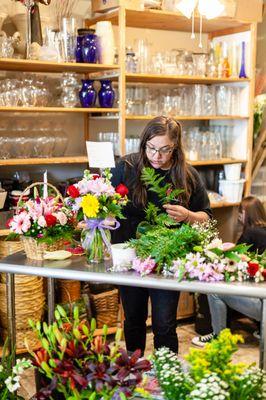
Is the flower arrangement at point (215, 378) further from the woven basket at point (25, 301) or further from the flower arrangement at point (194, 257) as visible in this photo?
the woven basket at point (25, 301)

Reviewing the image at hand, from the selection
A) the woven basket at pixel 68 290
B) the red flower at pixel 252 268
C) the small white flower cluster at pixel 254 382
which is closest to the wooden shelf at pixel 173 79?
the woven basket at pixel 68 290

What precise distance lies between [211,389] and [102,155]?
4.70ft

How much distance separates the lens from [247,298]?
357 centimetres

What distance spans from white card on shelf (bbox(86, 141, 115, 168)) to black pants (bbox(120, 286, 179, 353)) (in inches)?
22.7

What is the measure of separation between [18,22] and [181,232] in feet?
6.48

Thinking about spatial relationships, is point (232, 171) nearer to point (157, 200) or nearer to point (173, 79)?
point (173, 79)

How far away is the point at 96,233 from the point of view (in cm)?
240

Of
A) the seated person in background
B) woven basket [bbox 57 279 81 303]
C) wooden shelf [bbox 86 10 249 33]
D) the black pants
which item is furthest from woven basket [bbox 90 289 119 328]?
wooden shelf [bbox 86 10 249 33]

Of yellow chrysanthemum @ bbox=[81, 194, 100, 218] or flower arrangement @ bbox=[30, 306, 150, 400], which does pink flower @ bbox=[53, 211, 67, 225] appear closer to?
yellow chrysanthemum @ bbox=[81, 194, 100, 218]

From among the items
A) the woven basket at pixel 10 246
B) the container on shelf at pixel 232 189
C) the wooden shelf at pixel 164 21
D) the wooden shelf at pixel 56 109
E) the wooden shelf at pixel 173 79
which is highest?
the wooden shelf at pixel 164 21

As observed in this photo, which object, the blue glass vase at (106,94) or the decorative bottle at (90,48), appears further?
the blue glass vase at (106,94)

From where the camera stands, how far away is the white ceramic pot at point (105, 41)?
12.1 feet

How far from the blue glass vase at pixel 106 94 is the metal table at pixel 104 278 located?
1567 mm

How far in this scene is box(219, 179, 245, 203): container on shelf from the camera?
432 centimetres
